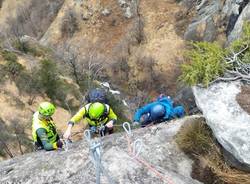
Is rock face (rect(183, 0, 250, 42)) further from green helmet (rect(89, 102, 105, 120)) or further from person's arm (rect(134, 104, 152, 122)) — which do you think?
green helmet (rect(89, 102, 105, 120))

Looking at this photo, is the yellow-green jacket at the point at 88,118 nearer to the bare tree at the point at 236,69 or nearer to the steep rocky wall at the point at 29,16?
the bare tree at the point at 236,69

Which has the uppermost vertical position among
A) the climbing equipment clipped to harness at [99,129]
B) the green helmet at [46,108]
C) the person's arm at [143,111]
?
the green helmet at [46,108]

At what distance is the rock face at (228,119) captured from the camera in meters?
6.62

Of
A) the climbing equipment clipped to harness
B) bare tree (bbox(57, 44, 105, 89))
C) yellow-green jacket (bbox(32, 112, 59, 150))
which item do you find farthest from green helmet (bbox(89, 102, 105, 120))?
bare tree (bbox(57, 44, 105, 89))

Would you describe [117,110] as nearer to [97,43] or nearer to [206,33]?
[206,33]

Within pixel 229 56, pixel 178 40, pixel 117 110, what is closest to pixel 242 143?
pixel 229 56

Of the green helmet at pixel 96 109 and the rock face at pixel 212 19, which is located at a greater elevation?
the green helmet at pixel 96 109

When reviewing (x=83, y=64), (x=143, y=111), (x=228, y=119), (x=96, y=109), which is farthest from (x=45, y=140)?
(x=83, y=64)

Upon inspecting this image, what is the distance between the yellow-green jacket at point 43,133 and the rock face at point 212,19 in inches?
712

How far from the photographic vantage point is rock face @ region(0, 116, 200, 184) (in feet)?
23.2

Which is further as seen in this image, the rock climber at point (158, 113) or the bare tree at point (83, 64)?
the bare tree at point (83, 64)

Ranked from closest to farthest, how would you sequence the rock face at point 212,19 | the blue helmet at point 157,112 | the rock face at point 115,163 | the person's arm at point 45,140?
the rock face at point 115,163 → the person's arm at point 45,140 → the blue helmet at point 157,112 → the rock face at point 212,19

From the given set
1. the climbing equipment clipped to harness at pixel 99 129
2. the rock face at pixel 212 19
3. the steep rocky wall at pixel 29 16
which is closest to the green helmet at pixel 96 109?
the climbing equipment clipped to harness at pixel 99 129

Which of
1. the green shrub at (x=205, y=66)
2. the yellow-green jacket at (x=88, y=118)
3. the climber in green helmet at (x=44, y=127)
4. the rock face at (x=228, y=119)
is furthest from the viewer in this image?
the yellow-green jacket at (x=88, y=118)
